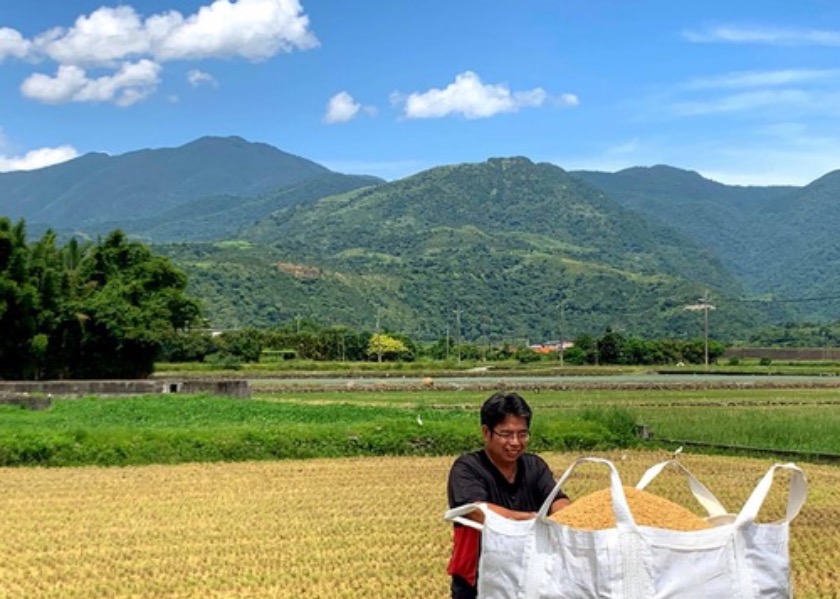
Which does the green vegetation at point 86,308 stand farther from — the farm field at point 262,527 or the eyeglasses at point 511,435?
the eyeglasses at point 511,435

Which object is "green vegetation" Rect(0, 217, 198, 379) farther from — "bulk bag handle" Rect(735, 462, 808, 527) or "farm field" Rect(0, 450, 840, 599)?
"bulk bag handle" Rect(735, 462, 808, 527)

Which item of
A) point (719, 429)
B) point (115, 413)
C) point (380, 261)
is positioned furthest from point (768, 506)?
point (380, 261)

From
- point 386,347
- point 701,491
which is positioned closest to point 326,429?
point 701,491

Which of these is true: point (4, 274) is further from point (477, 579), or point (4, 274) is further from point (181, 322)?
point (477, 579)

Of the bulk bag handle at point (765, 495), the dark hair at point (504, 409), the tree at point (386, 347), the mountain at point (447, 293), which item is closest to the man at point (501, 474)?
the dark hair at point (504, 409)

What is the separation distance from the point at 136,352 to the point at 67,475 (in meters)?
30.7

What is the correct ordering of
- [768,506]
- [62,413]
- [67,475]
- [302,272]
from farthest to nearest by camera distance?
1. [302,272]
2. [62,413]
3. [67,475]
4. [768,506]

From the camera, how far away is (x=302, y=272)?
153m

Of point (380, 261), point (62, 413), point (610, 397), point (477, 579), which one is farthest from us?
point (380, 261)

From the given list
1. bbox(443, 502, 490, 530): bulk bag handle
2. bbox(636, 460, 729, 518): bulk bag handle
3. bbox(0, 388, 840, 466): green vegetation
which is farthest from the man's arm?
bbox(0, 388, 840, 466): green vegetation

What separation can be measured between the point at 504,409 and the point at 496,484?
341 mm

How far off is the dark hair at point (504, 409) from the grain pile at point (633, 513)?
42cm

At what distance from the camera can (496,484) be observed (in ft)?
15.7

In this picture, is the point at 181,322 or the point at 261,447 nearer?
the point at 261,447
